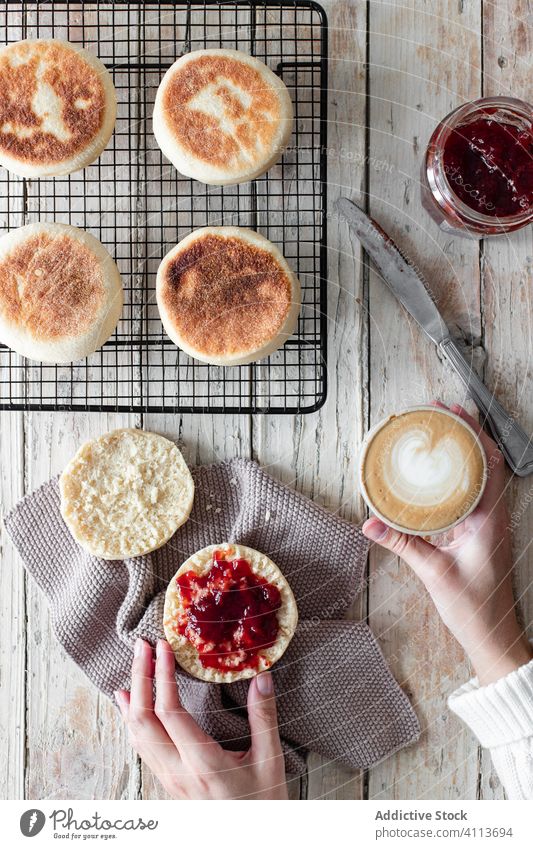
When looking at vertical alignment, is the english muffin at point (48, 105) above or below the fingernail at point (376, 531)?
above

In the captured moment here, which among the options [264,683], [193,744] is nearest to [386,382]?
[264,683]

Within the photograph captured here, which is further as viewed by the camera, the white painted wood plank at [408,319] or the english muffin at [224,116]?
the white painted wood plank at [408,319]

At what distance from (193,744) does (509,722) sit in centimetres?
52

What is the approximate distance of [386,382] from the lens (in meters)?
1.31

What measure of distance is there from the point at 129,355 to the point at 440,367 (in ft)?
1.77

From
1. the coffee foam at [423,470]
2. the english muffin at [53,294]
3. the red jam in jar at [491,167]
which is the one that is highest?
the red jam in jar at [491,167]

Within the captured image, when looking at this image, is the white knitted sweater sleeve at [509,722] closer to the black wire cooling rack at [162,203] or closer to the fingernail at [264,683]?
the fingernail at [264,683]

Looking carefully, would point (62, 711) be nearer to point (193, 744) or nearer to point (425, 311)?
point (193, 744)

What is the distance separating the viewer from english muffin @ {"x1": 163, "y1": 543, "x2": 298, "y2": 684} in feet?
3.94

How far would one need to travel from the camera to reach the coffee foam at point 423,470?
1137 millimetres

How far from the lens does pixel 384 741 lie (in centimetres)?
129

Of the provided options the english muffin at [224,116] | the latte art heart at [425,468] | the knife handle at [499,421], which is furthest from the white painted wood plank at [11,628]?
the knife handle at [499,421]

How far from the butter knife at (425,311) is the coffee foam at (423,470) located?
136mm
